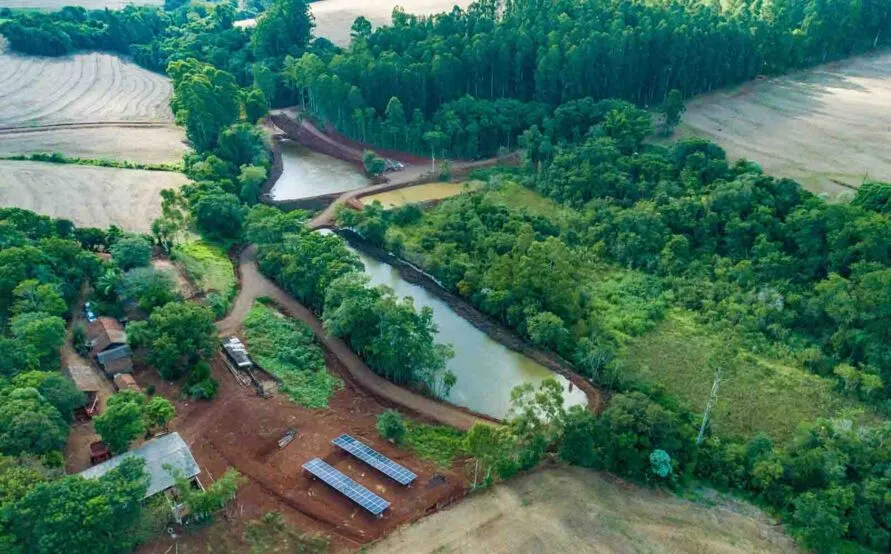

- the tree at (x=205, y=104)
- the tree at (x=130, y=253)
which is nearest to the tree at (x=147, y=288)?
the tree at (x=130, y=253)

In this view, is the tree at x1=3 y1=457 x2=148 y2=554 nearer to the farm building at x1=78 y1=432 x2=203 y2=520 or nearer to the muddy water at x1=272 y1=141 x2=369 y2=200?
the farm building at x1=78 y1=432 x2=203 y2=520

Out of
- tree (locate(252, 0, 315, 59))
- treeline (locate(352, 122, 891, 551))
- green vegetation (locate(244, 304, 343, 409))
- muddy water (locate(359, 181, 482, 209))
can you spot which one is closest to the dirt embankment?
treeline (locate(352, 122, 891, 551))

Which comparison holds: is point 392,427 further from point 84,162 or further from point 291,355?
point 84,162

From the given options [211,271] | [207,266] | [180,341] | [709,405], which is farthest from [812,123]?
[180,341]

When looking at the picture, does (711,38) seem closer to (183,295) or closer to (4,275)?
(183,295)

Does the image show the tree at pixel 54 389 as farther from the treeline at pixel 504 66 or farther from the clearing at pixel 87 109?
the treeline at pixel 504 66

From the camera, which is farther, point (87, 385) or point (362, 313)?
point (362, 313)
